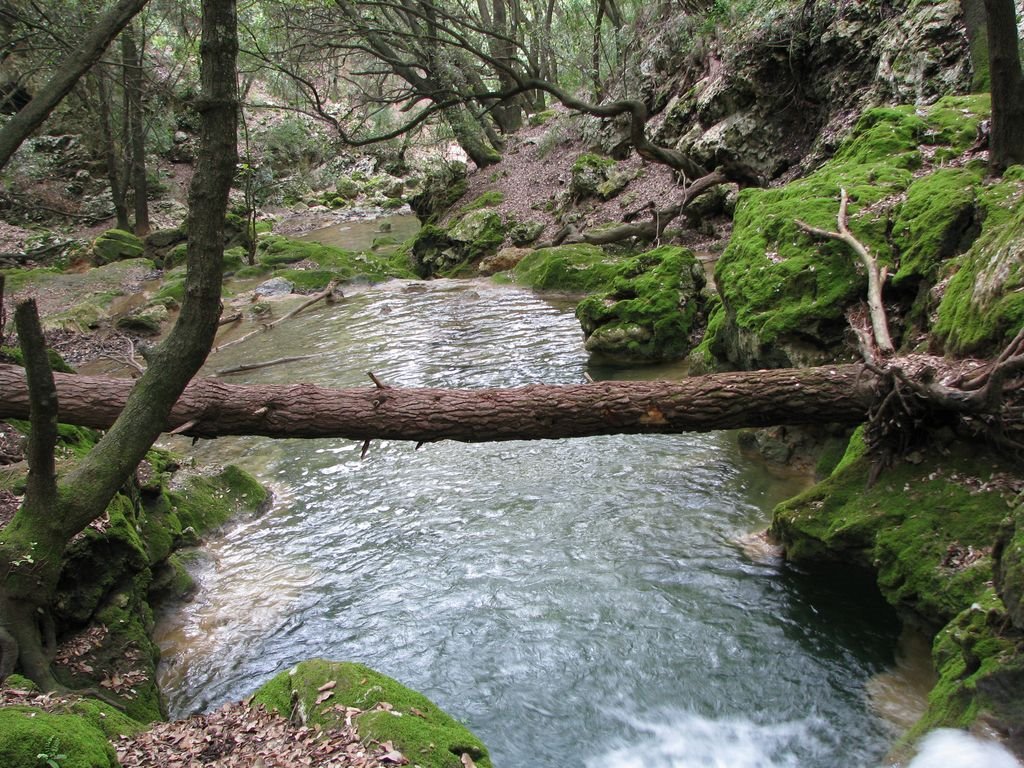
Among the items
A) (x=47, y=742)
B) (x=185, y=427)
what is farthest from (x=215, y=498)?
(x=47, y=742)

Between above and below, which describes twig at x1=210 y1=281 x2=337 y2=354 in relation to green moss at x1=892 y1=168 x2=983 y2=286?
below

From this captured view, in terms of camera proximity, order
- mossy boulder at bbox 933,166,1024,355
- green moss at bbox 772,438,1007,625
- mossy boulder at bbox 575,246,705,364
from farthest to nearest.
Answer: mossy boulder at bbox 575,246,705,364
mossy boulder at bbox 933,166,1024,355
green moss at bbox 772,438,1007,625

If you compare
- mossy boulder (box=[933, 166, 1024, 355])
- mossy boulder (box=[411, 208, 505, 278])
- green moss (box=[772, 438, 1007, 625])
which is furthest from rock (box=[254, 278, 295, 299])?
mossy boulder (box=[933, 166, 1024, 355])

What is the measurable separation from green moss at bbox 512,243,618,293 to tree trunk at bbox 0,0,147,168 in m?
11.3

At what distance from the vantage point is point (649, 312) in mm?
11172

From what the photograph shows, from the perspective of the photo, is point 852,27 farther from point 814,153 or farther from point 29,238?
point 29,238

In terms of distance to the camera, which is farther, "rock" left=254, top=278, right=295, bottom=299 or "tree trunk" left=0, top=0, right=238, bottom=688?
"rock" left=254, top=278, right=295, bottom=299

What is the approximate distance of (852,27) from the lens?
15.6 metres

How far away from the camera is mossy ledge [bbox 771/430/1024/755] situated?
12.0ft

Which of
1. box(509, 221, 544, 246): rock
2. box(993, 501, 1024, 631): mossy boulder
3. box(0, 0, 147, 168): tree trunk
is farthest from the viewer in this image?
box(509, 221, 544, 246): rock

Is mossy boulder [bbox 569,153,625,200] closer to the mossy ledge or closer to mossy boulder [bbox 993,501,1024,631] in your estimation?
the mossy ledge

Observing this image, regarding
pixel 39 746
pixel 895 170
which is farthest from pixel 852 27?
pixel 39 746

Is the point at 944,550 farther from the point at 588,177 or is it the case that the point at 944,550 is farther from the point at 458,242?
the point at 458,242

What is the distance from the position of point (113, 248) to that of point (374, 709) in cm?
2434
